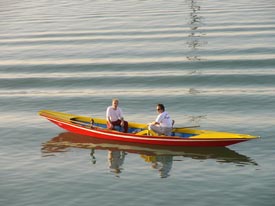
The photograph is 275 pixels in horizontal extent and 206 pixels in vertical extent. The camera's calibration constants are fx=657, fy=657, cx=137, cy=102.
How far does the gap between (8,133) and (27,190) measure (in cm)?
1058

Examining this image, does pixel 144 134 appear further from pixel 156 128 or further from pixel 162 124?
pixel 162 124

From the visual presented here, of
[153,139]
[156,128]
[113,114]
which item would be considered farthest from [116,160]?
[113,114]

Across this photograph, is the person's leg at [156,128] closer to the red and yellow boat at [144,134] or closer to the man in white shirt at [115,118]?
the red and yellow boat at [144,134]

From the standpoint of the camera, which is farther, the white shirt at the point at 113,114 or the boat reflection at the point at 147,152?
the white shirt at the point at 113,114

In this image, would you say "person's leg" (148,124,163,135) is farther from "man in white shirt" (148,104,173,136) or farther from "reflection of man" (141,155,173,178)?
"reflection of man" (141,155,173,178)

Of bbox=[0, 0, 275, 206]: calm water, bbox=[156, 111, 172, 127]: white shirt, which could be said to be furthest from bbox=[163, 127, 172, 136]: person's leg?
bbox=[0, 0, 275, 206]: calm water

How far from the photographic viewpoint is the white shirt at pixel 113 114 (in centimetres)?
3928

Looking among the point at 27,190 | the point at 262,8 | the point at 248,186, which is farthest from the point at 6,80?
the point at 262,8

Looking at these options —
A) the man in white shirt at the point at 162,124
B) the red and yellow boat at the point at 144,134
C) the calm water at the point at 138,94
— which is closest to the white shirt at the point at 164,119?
the man in white shirt at the point at 162,124

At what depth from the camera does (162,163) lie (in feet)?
119

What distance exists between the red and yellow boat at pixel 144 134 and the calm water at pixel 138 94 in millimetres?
585

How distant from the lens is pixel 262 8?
9500cm

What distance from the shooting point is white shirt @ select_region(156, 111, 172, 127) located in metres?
37.5

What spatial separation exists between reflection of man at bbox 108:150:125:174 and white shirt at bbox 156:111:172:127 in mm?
2868
